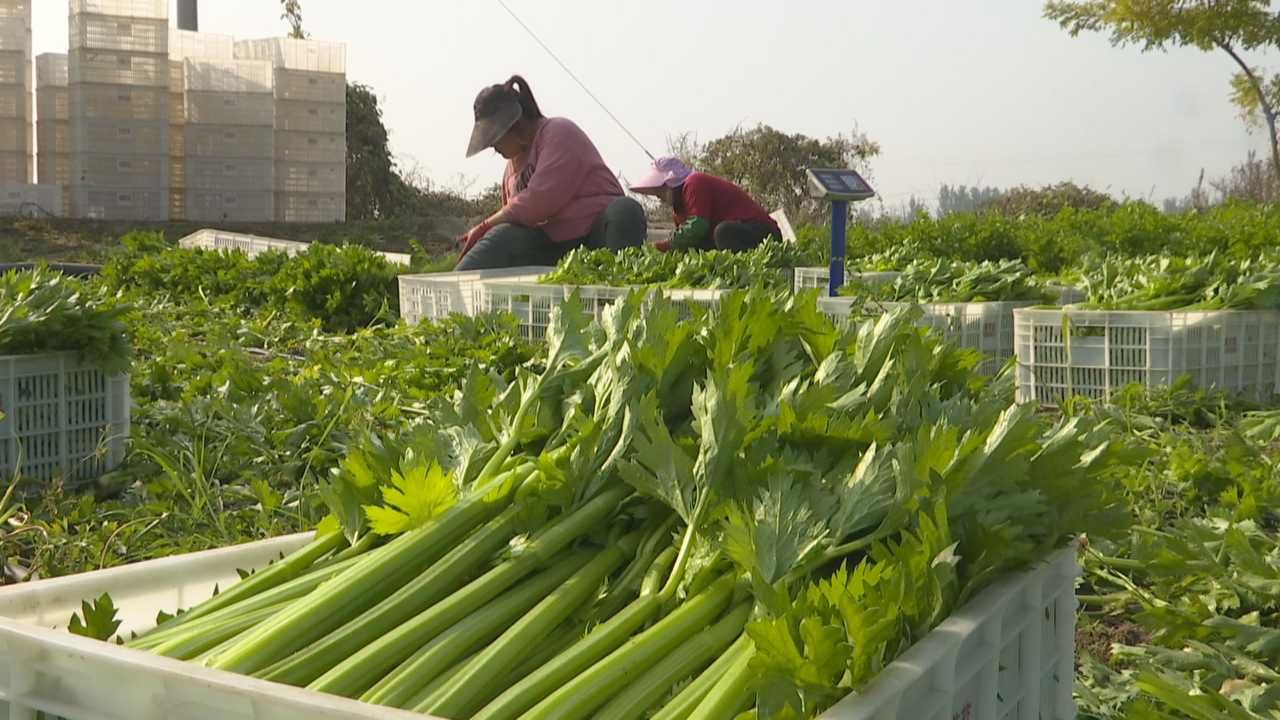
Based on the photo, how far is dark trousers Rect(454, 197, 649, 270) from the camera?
27.5 ft

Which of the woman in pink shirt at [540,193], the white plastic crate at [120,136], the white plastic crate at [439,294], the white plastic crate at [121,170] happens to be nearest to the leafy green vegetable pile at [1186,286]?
the white plastic crate at [439,294]

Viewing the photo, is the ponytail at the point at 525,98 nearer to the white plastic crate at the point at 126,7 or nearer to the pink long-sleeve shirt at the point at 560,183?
the pink long-sleeve shirt at the point at 560,183

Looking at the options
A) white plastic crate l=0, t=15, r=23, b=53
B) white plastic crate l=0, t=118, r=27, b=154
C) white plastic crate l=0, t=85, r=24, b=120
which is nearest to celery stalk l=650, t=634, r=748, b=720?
white plastic crate l=0, t=15, r=23, b=53

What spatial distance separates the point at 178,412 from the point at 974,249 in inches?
298

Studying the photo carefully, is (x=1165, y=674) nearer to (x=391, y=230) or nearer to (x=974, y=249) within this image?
(x=974, y=249)

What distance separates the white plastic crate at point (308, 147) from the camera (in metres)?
18.4

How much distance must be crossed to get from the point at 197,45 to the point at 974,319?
52.7 feet

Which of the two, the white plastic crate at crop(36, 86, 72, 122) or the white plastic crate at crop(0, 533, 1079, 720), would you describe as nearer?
the white plastic crate at crop(0, 533, 1079, 720)

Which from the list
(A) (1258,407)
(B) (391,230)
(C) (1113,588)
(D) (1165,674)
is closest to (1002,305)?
(A) (1258,407)

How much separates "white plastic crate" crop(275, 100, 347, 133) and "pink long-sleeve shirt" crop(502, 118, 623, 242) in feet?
34.2

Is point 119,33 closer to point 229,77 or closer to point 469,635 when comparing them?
point 229,77

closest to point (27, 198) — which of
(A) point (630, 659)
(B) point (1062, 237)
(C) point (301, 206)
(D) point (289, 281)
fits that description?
(C) point (301, 206)

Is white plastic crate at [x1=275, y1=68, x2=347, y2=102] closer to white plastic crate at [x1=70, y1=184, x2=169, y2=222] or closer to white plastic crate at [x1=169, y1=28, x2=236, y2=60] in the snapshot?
white plastic crate at [x1=169, y1=28, x2=236, y2=60]

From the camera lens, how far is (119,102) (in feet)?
55.9
